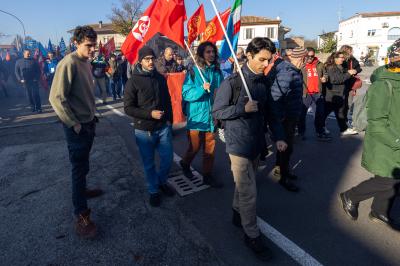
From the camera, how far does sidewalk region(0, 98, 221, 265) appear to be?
9.41 ft

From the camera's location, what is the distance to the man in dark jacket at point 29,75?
10742 mm

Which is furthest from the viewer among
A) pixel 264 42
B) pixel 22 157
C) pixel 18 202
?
pixel 22 157

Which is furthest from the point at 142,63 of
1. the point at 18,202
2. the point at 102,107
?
the point at 102,107

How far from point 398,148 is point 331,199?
1264 millimetres

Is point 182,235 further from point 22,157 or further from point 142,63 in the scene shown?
point 22,157

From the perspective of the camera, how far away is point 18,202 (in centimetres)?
403

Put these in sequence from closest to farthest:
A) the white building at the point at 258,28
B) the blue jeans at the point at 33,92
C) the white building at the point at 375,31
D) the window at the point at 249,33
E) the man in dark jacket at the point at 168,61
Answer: the man in dark jacket at the point at 168,61, the blue jeans at the point at 33,92, the white building at the point at 258,28, the window at the point at 249,33, the white building at the point at 375,31

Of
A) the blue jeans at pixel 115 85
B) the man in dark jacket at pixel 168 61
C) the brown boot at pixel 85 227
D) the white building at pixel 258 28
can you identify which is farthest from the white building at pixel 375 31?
the brown boot at pixel 85 227

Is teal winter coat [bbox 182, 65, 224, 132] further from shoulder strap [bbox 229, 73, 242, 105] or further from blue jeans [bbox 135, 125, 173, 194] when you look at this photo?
shoulder strap [bbox 229, 73, 242, 105]

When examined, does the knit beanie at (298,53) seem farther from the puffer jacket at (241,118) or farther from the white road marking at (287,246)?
the white road marking at (287,246)

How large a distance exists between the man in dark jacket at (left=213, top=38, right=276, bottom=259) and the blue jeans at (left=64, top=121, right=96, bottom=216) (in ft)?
4.76

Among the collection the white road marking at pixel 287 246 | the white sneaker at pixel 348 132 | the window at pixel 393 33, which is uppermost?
the window at pixel 393 33

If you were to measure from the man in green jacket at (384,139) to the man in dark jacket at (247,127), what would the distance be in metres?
1.16

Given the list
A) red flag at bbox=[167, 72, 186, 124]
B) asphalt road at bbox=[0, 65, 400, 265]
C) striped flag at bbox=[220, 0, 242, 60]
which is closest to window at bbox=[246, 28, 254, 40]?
red flag at bbox=[167, 72, 186, 124]
